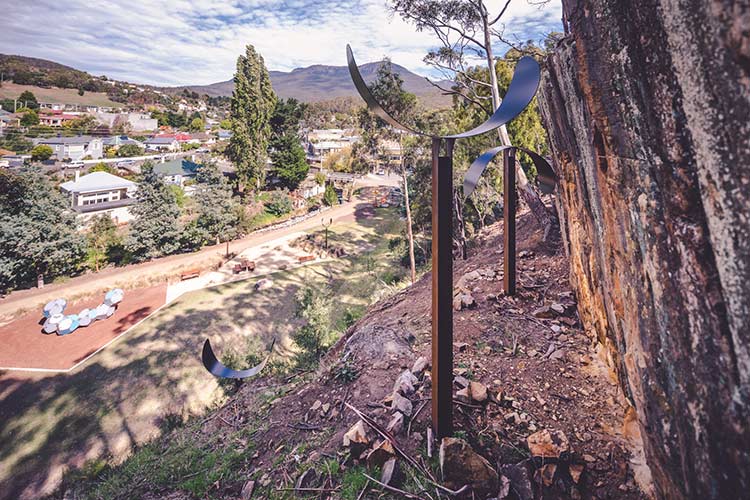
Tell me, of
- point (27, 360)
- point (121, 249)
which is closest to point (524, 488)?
point (27, 360)

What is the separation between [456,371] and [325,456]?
140 centimetres

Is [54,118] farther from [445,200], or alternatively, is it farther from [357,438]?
[445,200]

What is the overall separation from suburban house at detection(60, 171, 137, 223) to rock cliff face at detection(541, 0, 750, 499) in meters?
21.6

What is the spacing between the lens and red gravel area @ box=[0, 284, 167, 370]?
10.5m

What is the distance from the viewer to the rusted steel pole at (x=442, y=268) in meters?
2.25

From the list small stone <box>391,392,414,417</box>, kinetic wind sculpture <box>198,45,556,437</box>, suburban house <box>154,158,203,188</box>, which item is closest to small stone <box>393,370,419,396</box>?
small stone <box>391,392,414,417</box>

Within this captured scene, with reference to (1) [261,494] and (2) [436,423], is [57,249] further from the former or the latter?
(2) [436,423]

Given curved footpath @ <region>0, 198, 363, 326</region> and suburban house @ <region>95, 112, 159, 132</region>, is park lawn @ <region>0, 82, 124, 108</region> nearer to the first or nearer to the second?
suburban house @ <region>95, 112, 159, 132</region>

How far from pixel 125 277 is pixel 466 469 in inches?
675

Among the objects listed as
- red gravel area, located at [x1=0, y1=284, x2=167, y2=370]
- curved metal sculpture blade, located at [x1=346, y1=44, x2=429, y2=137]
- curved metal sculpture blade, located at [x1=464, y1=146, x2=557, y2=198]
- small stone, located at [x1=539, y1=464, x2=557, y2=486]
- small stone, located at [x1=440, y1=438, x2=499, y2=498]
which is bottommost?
red gravel area, located at [x1=0, y1=284, x2=167, y2=370]

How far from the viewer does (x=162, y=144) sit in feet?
144

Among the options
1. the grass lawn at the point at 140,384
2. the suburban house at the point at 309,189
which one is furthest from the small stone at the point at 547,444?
the suburban house at the point at 309,189

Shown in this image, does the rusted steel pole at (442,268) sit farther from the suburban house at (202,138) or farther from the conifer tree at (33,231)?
the suburban house at (202,138)

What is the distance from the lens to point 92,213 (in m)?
18.5
